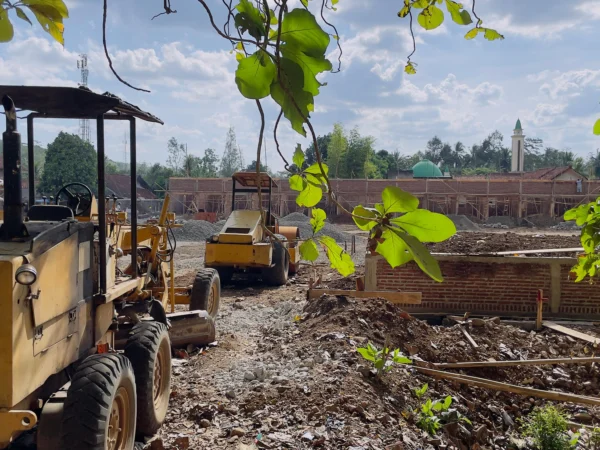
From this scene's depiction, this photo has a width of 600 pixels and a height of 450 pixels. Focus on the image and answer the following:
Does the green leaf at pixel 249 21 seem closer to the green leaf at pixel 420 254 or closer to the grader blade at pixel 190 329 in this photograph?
the green leaf at pixel 420 254

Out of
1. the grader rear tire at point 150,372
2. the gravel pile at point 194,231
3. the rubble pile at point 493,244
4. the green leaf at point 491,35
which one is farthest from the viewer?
the gravel pile at point 194,231

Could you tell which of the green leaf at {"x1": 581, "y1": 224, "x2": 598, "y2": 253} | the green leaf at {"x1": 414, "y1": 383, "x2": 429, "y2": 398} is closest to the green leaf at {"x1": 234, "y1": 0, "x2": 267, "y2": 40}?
the green leaf at {"x1": 581, "y1": 224, "x2": 598, "y2": 253}

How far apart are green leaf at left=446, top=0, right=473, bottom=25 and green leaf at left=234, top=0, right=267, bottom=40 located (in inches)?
25.1

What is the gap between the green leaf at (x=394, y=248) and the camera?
1.06 meters

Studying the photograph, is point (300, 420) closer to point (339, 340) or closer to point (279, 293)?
point (339, 340)

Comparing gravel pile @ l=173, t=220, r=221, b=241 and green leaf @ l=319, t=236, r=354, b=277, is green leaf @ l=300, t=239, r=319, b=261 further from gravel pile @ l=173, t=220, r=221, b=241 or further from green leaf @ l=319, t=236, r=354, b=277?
gravel pile @ l=173, t=220, r=221, b=241

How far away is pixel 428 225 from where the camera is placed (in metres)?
1.01

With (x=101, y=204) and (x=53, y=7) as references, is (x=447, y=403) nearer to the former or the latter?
(x=101, y=204)

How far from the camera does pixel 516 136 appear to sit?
2645 inches

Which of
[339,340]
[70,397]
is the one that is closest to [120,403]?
[70,397]

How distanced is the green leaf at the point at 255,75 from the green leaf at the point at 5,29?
2.35ft

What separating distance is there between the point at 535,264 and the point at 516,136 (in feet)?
196

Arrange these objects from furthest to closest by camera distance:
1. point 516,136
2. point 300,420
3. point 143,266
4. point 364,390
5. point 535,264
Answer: point 516,136, point 535,264, point 143,266, point 364,390, point 300,420

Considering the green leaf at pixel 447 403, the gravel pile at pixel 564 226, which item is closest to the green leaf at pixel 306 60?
the green leaf at pixel 447 403
